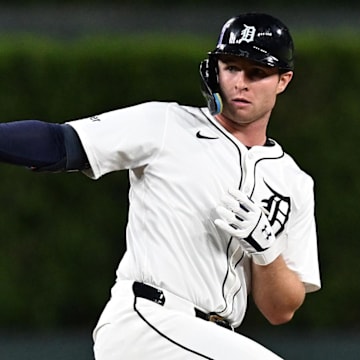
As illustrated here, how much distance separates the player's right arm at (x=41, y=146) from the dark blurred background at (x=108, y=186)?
380 cm

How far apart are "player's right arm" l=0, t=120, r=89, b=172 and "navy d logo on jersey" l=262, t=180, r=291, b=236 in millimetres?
671

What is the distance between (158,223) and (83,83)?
13.0 feet

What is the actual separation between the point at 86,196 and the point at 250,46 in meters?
3.80

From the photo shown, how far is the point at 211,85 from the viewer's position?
3822 mm

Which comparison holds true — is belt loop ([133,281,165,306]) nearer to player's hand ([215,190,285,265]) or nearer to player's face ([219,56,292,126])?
player's hand ([215,190,285,265])

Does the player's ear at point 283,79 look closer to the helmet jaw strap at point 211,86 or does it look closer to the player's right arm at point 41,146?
the helmet jaw strap at point 211,86

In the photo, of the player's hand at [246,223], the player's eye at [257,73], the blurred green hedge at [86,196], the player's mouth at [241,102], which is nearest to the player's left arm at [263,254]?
the player's hand at [246,223]

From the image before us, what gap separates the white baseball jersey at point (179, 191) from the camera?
357 cm

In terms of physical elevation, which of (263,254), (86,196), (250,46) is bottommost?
(86,196)

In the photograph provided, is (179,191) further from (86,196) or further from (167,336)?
(86,196)

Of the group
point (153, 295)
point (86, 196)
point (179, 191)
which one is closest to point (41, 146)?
point (179, 191)

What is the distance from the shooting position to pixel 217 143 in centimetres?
378

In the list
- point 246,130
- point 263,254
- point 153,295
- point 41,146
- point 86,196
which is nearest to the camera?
point 41,146

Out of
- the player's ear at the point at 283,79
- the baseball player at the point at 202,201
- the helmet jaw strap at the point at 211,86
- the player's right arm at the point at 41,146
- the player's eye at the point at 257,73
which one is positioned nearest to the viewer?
the player's right arm at the point at 41,146
